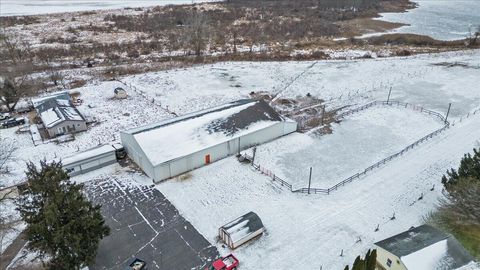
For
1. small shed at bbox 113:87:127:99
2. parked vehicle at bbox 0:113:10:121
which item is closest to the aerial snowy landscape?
small shed at bbox 113:87:127:99

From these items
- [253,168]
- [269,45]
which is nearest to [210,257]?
[253,168]

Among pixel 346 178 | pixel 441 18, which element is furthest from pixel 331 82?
pixel 441 18

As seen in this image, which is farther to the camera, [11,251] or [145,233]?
[145,233]

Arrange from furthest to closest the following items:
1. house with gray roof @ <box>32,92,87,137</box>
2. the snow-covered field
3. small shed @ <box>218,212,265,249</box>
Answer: house with gray roof @ <box>32,92,87,137</box> → the snow-covered field → small shed @ <box>218,212,265,249</box>

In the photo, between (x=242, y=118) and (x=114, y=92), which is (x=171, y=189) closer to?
(x=242, y=118)

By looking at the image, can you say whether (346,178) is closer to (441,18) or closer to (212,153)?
(212,153)

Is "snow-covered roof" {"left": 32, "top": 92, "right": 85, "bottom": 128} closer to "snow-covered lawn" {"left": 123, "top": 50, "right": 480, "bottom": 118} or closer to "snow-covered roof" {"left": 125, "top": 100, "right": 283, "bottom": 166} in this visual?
"snow-covered roof" {"left": 125, "top": 100, "right": 283, "bottom": 166}

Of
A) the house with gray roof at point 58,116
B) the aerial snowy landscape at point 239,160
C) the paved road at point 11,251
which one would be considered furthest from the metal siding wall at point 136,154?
the paved road at point 11,251
